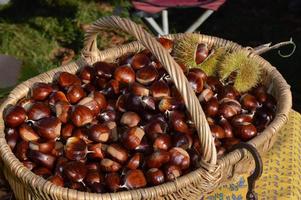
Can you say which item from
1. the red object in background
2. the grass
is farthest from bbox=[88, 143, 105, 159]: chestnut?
the grass

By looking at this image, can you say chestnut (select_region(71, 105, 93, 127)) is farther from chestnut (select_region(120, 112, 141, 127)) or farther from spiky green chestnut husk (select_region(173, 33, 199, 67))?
spiky green chestnut husk (select_region(173, 33, 199, 67))

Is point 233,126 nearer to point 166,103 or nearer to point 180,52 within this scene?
point 166,103

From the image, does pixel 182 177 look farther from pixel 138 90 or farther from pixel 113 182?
pixel 138 90

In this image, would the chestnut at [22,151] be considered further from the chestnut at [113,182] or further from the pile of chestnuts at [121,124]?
the chestnut at [113,182]

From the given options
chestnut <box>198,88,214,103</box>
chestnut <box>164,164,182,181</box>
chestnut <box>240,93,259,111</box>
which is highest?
chestnut <box>198,88,214,103</box>

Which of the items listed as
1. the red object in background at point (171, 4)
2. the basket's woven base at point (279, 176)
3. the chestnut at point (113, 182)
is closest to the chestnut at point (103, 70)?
the chestnut at point (113, 182)

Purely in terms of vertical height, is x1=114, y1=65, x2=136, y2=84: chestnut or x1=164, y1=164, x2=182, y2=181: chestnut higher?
x1=114, y1=65, x2=136, y2=84: chestnut
